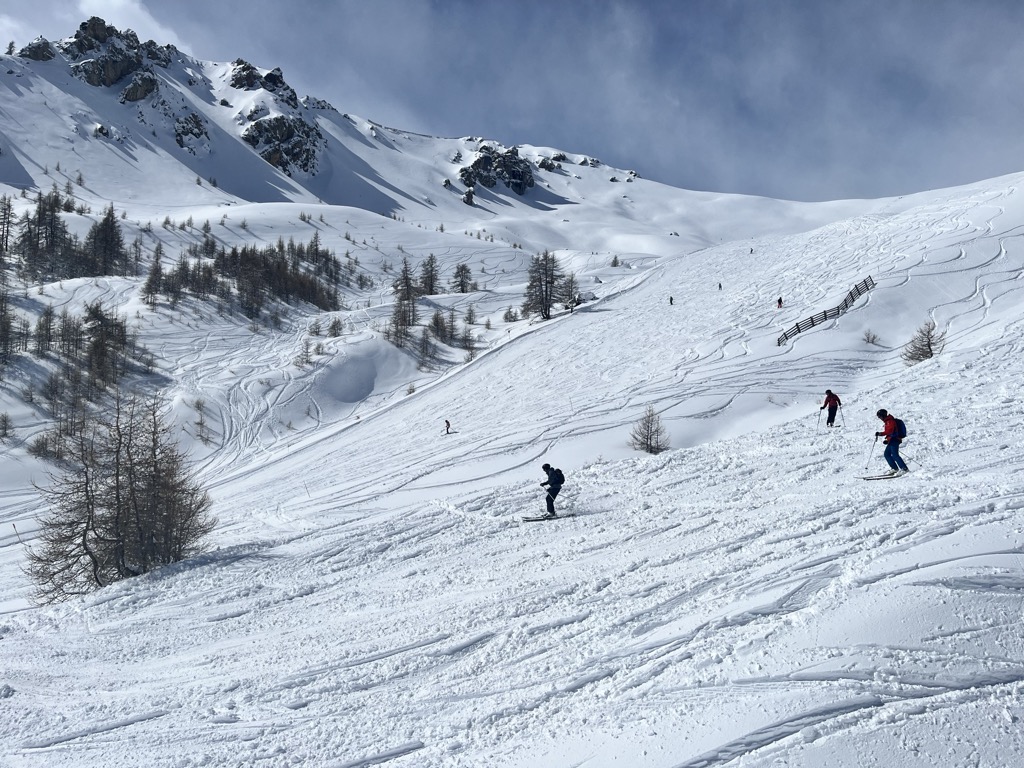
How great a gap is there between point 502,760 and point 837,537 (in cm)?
527

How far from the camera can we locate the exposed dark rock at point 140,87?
137 metres

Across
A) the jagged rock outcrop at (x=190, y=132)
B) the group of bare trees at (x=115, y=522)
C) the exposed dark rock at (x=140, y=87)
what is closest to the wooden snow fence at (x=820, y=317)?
the group of bare trees at (x=115, y=522)

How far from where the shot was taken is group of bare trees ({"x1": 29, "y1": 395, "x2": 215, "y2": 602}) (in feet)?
39.5

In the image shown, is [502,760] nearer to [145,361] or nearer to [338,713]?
[338,713]

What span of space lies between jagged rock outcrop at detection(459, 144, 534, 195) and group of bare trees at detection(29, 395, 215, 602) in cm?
18264

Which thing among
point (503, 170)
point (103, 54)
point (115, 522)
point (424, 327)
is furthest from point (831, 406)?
point (503, 170)

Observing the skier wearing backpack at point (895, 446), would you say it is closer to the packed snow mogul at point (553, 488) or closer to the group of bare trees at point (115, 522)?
the packed snow mogul at point (553, 488)

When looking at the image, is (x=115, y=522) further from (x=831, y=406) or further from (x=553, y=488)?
(x=831, y=406)

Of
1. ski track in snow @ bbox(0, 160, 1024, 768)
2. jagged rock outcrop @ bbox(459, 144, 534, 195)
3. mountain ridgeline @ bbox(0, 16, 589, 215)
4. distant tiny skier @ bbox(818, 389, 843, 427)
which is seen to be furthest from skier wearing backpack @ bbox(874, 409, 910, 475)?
jagged rock outcrop @ bbox(459, 144, 534, 195)

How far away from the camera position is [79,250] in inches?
2228

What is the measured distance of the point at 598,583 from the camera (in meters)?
8.04

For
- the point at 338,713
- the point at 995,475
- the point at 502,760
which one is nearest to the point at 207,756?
the point at 338,713

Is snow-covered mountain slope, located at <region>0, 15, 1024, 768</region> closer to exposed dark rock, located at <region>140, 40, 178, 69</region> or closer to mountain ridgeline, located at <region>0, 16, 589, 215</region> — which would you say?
mountain ridgeline, located at <region>0, 16, 589, 215</region>

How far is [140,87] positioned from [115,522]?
549 ft
